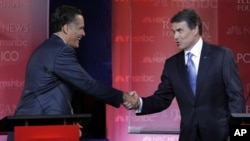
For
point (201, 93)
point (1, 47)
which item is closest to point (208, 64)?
point (201, 93)

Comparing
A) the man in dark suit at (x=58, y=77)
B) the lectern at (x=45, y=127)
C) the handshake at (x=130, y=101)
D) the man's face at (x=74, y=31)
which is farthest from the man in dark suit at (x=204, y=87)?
the lectern at (x=45, y=127)

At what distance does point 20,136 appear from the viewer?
3482mm

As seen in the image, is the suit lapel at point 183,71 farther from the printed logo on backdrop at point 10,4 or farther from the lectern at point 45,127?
the printed logo on backdrop at point 10,4

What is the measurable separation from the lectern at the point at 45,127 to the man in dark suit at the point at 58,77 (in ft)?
1.78

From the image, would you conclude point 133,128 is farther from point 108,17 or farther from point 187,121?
point 187,121

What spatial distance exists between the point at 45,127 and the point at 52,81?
68 centimetres

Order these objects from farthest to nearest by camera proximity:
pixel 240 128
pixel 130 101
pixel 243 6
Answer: pixel 243 6
pixel 130 101
pixel 240 128

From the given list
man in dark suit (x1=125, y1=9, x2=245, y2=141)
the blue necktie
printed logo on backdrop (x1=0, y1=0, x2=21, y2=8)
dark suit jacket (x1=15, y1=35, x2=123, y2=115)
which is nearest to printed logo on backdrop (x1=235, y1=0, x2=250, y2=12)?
man in dark suit (x1=125, y1=9, x2=245, y2=141)

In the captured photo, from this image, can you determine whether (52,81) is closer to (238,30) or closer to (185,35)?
(185,35)

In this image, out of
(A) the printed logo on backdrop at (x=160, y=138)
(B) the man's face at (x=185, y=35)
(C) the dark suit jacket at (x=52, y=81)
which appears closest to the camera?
(C) the dark suit jacket at (x=52, y=81)

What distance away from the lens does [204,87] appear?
4.18 m

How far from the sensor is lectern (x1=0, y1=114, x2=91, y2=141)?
3484mm

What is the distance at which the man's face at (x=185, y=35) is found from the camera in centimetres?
432

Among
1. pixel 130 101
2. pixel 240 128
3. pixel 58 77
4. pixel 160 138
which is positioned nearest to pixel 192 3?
pixel 160 138
